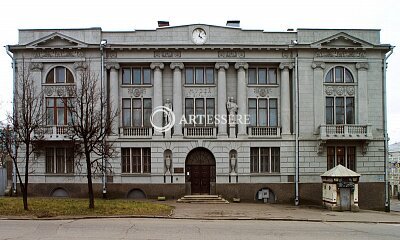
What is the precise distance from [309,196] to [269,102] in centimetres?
797

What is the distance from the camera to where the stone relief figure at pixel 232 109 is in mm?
36000

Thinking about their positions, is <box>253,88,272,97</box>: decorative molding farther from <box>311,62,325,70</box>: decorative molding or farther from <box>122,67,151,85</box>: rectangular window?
<box>122,67,151,85</box>: rectangular window

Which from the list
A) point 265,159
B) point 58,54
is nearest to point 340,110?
point 265,159

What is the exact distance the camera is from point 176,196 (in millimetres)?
35531

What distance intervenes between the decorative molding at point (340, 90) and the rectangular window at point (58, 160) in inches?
815

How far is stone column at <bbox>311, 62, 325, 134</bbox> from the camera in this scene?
36219mm

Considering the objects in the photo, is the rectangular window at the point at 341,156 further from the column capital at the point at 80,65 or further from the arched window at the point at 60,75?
the arched window at the point at 60,75

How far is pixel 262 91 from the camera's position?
120 feet

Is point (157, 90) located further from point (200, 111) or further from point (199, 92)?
point (200, 111)

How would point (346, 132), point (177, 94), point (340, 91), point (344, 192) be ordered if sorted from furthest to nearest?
point (340, 91)
point (177, 94)
point (346, 132)
point (344, 192)

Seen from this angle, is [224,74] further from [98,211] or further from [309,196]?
[98,211]

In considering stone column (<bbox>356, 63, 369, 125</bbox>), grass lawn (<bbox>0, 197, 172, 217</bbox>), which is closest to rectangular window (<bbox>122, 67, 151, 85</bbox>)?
grass lawn (<bbox>0, 197, 172, 217</bbox>)

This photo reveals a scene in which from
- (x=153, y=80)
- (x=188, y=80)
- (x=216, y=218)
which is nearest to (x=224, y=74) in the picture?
(x=188, y=80)

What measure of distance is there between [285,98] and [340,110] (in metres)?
4.58
